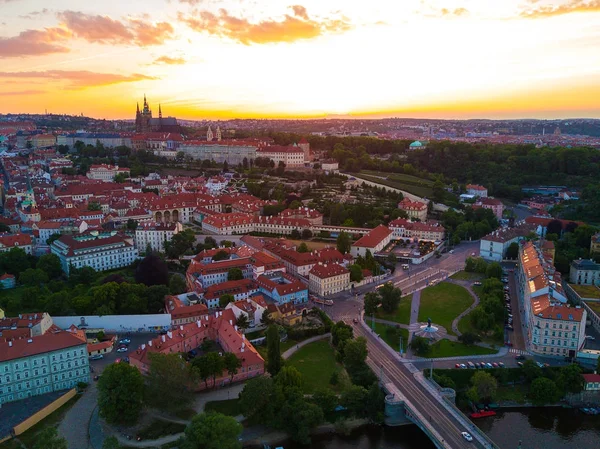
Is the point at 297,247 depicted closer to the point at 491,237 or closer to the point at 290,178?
the point at 491,237

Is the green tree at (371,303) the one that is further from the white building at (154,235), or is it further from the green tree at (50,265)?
the green tree at (50,265)

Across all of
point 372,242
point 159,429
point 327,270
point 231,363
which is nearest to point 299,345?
point 231,363

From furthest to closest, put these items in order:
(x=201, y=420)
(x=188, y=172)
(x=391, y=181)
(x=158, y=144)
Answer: (x=158, y=144) → (x=188, y=172) → (x=391, y=181) → (x=201, y=420)

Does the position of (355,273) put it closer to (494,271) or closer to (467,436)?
(494,271)

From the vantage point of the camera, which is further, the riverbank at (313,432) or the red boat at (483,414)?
the red boat at (483,414)

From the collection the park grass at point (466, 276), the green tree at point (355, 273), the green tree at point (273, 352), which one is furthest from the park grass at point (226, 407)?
the park grass at point (466, 276)

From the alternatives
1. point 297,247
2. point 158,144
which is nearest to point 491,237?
point 297,247

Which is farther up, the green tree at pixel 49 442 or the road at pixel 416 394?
the green tree at pixel 49 442
